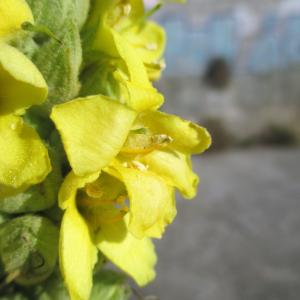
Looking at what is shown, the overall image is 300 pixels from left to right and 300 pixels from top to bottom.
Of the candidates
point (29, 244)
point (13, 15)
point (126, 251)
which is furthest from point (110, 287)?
point (13, 15)

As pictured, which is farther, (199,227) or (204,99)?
(204,99)

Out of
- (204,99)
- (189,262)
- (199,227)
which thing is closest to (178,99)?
(204,99)

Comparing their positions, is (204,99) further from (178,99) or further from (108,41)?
(108,41)

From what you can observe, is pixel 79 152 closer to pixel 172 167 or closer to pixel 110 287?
pixel 172 167

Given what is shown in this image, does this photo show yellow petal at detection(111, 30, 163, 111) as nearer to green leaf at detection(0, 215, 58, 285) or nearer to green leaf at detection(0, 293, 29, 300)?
green leaf at detection(0, 215, 58, 285)

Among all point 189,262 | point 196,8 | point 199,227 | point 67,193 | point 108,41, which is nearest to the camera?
point 67,193

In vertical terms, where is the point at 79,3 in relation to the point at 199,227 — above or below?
above
